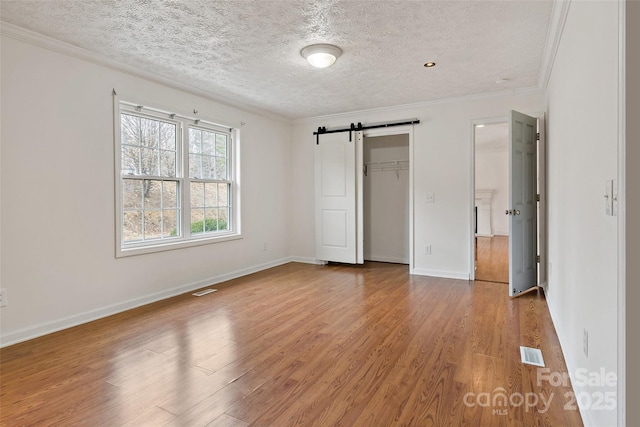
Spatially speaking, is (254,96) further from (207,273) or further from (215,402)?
(215,402)

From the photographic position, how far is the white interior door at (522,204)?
3.82 meters

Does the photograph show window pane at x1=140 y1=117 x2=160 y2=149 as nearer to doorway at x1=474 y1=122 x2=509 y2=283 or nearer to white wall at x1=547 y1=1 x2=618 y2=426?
white wall at x1=547 y1=1 x2=618 y2=426

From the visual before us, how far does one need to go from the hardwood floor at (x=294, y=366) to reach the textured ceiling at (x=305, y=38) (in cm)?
251

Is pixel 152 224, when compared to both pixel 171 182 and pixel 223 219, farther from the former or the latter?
pixel 223 219

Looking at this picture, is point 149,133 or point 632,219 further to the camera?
point 149,133

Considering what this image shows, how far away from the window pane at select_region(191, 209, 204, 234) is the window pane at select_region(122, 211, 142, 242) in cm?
72

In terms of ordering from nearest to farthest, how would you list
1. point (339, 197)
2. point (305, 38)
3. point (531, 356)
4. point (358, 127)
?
point (531, 356)
point (305, 38)
point (358, 127)
point (339, 197)

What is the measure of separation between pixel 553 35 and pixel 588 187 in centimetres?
175

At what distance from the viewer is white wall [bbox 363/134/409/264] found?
613 cm

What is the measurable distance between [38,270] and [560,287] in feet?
14.2

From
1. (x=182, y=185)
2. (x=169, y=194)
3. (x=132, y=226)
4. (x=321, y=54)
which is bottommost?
(x=132, y=226)

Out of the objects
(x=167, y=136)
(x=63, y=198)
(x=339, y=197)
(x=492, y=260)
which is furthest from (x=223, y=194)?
(x=492, y=260)

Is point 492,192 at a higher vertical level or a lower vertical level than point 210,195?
higher

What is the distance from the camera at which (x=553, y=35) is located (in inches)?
111
